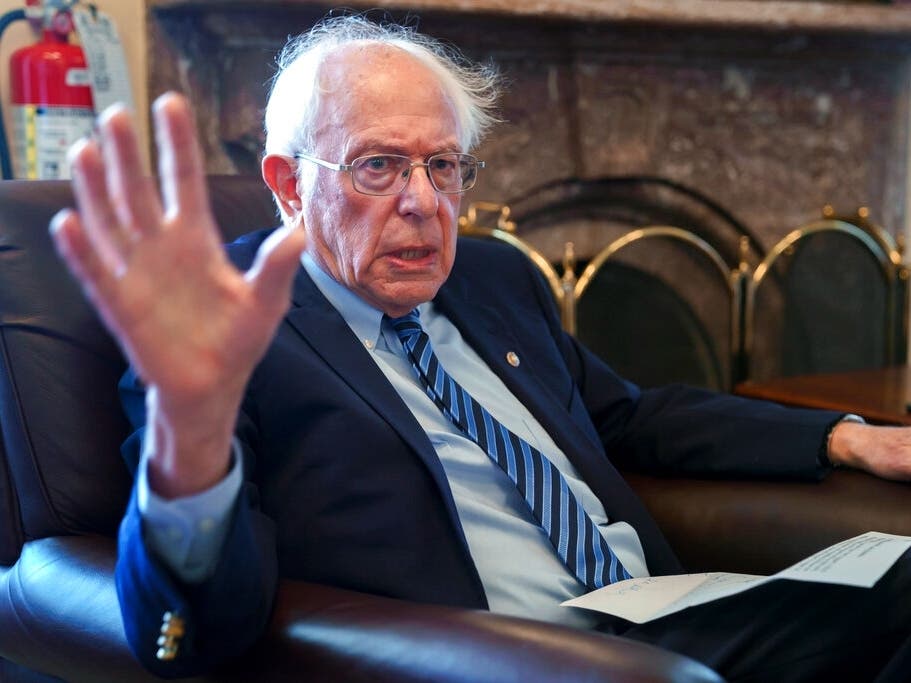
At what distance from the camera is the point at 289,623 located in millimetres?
933

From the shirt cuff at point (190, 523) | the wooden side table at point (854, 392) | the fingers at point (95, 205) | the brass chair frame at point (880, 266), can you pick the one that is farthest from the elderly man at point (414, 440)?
the brass chair frame at point (880, 266)

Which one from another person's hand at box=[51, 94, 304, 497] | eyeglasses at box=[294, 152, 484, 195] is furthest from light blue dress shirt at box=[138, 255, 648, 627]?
another person's hand at box=[51, 94, 304, 497]

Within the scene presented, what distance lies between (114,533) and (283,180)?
48cm

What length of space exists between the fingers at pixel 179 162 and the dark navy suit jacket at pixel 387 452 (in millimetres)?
270

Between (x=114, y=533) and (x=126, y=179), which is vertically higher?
(x=126, y=179)

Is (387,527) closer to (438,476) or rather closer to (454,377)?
(438,476)

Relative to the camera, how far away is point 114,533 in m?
1.22

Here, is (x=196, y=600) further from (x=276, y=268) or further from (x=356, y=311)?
(x=356, y=311)

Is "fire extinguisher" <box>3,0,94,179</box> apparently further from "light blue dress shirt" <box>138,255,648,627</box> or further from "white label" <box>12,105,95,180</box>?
"light blue dress shirt" <box>138,255,648,627</box>

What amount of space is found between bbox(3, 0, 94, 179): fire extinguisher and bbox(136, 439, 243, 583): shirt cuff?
3.65ft

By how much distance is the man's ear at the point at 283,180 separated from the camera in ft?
4.61

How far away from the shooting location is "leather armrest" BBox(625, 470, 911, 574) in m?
1.34

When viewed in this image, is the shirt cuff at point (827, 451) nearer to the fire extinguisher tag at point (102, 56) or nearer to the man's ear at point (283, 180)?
the man's ear at point (283, 180)

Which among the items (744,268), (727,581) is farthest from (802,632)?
(744,268)
